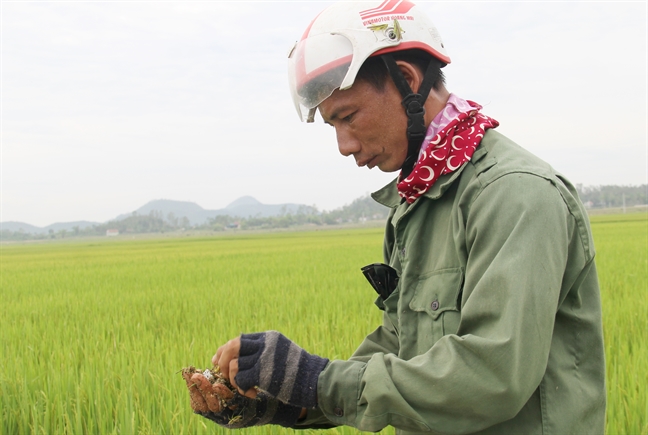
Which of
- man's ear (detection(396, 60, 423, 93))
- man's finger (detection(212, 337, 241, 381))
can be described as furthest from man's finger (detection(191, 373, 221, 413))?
man's ear (detection(396, 60, 423, 93))

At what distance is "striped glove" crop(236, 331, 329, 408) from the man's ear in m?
0.64

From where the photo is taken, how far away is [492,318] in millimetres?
948

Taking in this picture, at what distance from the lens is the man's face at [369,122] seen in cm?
129

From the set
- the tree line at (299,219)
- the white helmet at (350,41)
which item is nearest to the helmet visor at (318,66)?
the white helmet at (350,41)

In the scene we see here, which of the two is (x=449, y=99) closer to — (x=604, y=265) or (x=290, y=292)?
(x=290, y=292)

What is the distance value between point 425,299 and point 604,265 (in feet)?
26.9

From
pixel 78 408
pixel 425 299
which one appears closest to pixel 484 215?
pixel 425 299

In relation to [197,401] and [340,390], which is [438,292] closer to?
[340,390]

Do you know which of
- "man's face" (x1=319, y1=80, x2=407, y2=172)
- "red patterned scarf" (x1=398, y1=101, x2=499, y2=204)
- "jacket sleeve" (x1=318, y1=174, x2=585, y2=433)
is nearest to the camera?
"jacket sleeve" (x1=318, y1=174, x2=585, y2=433)

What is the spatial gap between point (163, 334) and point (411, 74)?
3565 mm

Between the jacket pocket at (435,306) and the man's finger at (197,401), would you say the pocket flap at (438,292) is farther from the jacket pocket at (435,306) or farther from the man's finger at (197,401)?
the man's finger at (197,401)

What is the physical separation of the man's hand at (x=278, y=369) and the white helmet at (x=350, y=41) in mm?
563

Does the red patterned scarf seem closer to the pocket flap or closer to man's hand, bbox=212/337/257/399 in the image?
the pocket flap

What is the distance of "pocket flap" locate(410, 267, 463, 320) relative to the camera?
112 cm
